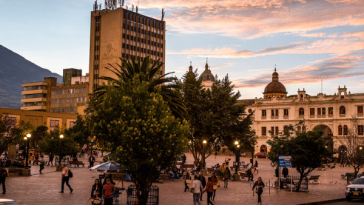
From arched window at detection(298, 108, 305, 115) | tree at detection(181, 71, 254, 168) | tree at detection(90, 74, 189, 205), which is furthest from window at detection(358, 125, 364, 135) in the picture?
tree at detection(90, 74, 189, 205)

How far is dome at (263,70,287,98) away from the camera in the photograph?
359ft

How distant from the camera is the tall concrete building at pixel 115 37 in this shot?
120062mm

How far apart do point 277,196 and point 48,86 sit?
127 metres

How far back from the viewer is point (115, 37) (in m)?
120

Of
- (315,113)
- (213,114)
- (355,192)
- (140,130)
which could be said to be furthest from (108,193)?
(315,113)

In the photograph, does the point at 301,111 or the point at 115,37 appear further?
the point at 115,37

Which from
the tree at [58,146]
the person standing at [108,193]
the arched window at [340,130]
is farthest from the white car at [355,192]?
the arched window at [340,130]

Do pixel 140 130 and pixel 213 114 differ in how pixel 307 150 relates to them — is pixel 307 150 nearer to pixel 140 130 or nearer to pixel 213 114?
pixel 140 130

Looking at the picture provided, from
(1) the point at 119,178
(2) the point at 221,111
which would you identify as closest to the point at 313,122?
(2) the point at 221,111

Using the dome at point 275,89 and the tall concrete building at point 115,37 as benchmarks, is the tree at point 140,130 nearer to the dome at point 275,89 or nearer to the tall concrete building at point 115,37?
the dome at point 275,89

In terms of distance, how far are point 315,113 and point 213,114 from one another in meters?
47.5

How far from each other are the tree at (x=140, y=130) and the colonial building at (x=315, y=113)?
60004mm

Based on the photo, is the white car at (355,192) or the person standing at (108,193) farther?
the white car at (355,192)

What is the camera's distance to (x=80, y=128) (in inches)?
1986
